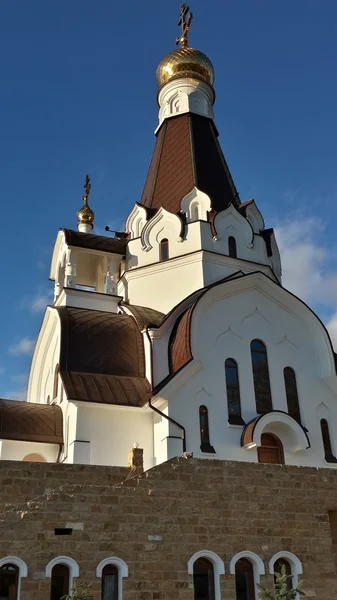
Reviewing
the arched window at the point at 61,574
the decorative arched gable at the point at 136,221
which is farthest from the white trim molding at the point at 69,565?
the decorative arched gable at the point at 136,221

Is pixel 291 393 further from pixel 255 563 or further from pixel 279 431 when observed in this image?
pixel 255 563

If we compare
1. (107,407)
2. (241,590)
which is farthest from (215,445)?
(241,590)

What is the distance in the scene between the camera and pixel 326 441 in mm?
11969

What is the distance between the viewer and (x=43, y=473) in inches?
276

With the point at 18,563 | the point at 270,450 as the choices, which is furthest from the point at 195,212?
the point at 18,563

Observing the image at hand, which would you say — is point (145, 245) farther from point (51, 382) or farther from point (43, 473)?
point (43, 473)

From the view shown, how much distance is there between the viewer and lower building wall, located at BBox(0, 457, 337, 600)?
20.9 ft

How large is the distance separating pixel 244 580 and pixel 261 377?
5.33 metres

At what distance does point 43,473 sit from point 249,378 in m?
5.76

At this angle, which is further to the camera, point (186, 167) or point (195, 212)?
point (186, 167)

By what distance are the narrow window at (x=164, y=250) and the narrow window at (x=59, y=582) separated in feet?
29.6

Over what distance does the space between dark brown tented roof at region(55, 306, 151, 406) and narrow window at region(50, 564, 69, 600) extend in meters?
4.58

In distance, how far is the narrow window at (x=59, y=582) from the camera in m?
6.30

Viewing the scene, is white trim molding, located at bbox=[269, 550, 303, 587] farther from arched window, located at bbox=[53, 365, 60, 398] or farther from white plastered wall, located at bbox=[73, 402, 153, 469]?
arched window, located at bbox=[53, 365, 60, 398]
